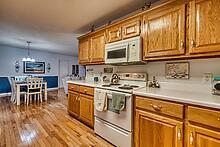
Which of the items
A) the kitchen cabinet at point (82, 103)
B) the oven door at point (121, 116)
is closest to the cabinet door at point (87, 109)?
the kitchen cabinet at point (82, 103)

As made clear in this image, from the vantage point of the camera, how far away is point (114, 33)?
2.78 metres

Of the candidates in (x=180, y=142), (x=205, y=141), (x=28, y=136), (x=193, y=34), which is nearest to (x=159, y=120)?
(x=180, y=142)

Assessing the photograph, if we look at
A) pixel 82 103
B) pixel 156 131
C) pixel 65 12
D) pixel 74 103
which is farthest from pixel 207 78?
pixel 74 103

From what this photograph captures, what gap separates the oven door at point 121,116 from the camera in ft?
6.61

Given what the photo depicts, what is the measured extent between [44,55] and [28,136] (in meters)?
7.38

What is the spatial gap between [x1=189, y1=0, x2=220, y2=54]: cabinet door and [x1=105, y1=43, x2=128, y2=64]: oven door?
104 centimetres

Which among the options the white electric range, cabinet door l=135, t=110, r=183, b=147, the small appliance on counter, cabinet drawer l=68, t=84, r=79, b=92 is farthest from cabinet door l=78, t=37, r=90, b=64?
the small appliance on counter

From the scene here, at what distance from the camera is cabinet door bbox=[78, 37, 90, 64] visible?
3574 millimetres

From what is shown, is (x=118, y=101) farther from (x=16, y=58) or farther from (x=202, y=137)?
(x=16, y=58)

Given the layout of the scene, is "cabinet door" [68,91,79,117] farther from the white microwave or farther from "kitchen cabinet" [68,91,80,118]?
the white microwave

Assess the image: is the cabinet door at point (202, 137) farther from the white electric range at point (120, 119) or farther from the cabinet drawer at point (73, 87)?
the cabinet drawer at point (73, 87)

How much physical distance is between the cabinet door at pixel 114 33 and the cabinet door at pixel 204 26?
49.0 inches

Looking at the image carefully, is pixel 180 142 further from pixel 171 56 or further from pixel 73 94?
pixel 73 94

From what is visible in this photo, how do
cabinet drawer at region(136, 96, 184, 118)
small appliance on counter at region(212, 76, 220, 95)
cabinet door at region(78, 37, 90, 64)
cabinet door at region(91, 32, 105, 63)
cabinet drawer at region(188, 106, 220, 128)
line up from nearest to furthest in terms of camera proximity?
cabinet drawer at region(188, 106, 220, 128), cabinet drawer at region(136, 96, 184, 118), small appliance on counter at region(212, 76, 220, 95), cabinet door at region(91, 32, 105, 63), cabinet door at region(78, 37, 90, 64)
